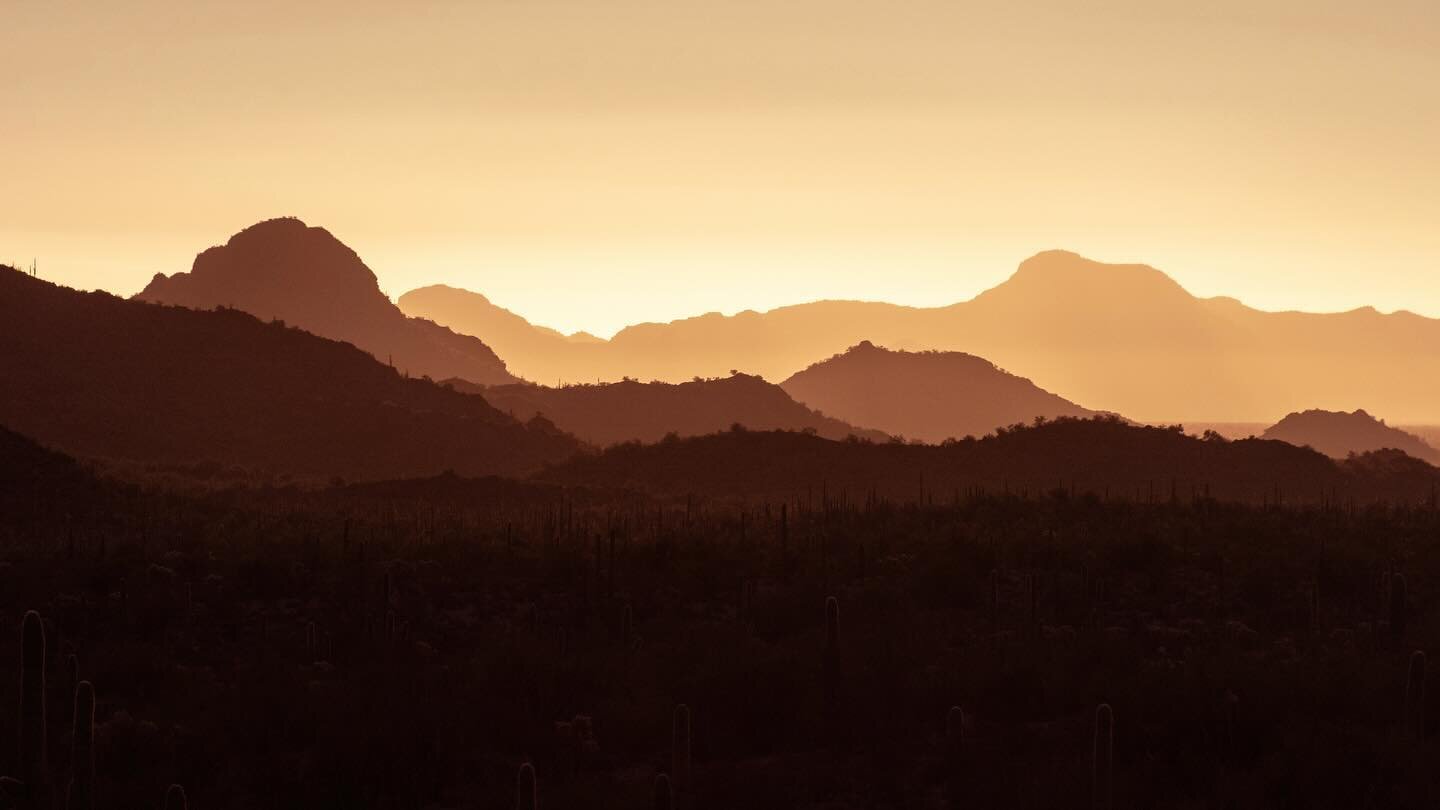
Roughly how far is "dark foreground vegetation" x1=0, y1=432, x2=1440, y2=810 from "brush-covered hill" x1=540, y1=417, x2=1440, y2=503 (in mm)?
26800

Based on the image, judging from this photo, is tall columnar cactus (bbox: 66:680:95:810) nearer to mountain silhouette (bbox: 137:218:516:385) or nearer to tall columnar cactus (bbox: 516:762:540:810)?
tall columnar cactus (bbox: 516:762:540:810)

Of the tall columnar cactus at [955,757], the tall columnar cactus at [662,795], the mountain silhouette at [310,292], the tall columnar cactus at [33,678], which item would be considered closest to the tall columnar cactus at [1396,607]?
the tall columnar cactus at [955,757]

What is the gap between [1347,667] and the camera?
2172 centimetres

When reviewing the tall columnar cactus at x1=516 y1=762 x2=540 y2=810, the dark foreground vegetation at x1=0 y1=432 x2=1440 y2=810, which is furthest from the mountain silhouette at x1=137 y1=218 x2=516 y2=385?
the tall columnar cactus at x1=516 y1=762 x2=540 y2=810

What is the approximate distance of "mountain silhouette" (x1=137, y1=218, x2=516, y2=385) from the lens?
17188 centimetres

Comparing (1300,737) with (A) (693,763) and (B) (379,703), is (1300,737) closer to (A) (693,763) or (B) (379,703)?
(A) (693,763)

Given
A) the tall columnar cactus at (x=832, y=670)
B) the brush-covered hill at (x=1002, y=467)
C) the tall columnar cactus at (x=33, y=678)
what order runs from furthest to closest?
the brush-covered hill at (x=1002, y=467)
the tall columnar cactus at (x=832, y=670)
the tall columnar cactus at (x=33, y=678)

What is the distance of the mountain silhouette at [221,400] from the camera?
7912 centimetres

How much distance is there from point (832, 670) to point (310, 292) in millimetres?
163053

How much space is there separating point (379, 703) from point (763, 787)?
575 centimetres

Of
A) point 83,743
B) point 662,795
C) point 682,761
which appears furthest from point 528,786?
point 682,761

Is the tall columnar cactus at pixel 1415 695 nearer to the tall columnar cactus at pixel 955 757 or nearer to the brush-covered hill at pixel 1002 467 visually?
the tall columnar cactus at pixel 955 757

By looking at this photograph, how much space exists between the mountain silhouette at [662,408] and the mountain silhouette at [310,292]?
4933cm

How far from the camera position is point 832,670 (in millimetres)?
20422
